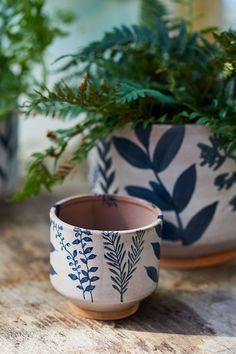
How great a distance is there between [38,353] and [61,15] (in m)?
0.49

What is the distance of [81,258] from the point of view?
519 mm

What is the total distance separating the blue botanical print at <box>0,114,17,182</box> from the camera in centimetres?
76

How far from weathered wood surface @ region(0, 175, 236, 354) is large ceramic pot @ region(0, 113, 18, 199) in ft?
0.34

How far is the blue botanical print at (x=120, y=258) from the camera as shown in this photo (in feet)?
1.67

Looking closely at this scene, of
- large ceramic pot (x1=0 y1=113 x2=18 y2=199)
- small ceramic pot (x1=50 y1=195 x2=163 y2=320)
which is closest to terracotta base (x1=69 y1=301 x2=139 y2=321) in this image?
small ceramic pot (x1=50 y1=195 x2=163 y2=320)

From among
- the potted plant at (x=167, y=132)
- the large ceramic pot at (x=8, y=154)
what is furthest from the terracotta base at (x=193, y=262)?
the large ceramic pot at (x=8, y=154)

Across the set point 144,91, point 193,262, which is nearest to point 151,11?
point 144,91

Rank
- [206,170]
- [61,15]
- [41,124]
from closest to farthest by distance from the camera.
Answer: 1. [206,170]
2. [61,15]
3. [41,124]

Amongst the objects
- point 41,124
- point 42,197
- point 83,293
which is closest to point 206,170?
point 83,293

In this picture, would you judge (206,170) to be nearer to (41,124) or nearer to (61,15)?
(61,15)

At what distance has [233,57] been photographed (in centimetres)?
56

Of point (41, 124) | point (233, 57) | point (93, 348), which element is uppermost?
point (233, 57)

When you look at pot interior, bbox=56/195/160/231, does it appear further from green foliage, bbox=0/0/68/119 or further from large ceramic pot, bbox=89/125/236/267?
green foliage, bbox=0/0/68/119

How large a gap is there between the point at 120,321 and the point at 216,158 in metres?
0.19
